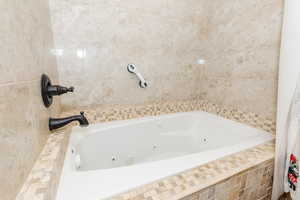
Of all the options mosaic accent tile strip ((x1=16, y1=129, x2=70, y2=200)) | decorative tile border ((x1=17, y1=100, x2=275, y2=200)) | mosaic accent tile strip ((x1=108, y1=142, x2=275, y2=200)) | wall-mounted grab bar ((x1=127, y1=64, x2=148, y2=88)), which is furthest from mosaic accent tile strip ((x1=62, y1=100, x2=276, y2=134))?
mosaic accent tile strip ((x1=16, y1=129, x2=70, y2=200))

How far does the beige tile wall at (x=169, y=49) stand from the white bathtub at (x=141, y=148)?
0.24 metres

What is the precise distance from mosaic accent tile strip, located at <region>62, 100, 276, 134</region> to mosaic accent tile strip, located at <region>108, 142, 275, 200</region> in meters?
0.38

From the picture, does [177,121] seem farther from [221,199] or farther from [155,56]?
[221,199]

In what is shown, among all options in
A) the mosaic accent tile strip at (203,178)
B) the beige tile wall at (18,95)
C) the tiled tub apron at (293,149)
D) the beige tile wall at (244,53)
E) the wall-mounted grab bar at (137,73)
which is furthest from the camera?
the wall-mounted grab bar at (137,73)

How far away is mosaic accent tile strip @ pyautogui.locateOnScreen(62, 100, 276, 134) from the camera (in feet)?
3.51

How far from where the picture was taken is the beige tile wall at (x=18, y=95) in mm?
346

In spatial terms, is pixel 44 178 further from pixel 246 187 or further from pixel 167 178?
pixel 246 187

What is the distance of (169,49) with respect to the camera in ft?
4.33

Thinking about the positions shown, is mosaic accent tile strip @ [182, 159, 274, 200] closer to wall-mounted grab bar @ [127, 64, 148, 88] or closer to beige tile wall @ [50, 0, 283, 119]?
beige tile wall @ [50, 0, 283, 119]

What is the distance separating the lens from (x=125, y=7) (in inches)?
42.7

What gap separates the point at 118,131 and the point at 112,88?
379mm

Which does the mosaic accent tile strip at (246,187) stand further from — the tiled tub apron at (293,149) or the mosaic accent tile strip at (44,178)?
the mosaic accent tile strip at (44,178)

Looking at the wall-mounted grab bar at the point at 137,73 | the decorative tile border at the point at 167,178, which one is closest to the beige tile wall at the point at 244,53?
the decorative tile border at the point at 167,178

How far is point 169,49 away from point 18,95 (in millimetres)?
1198
